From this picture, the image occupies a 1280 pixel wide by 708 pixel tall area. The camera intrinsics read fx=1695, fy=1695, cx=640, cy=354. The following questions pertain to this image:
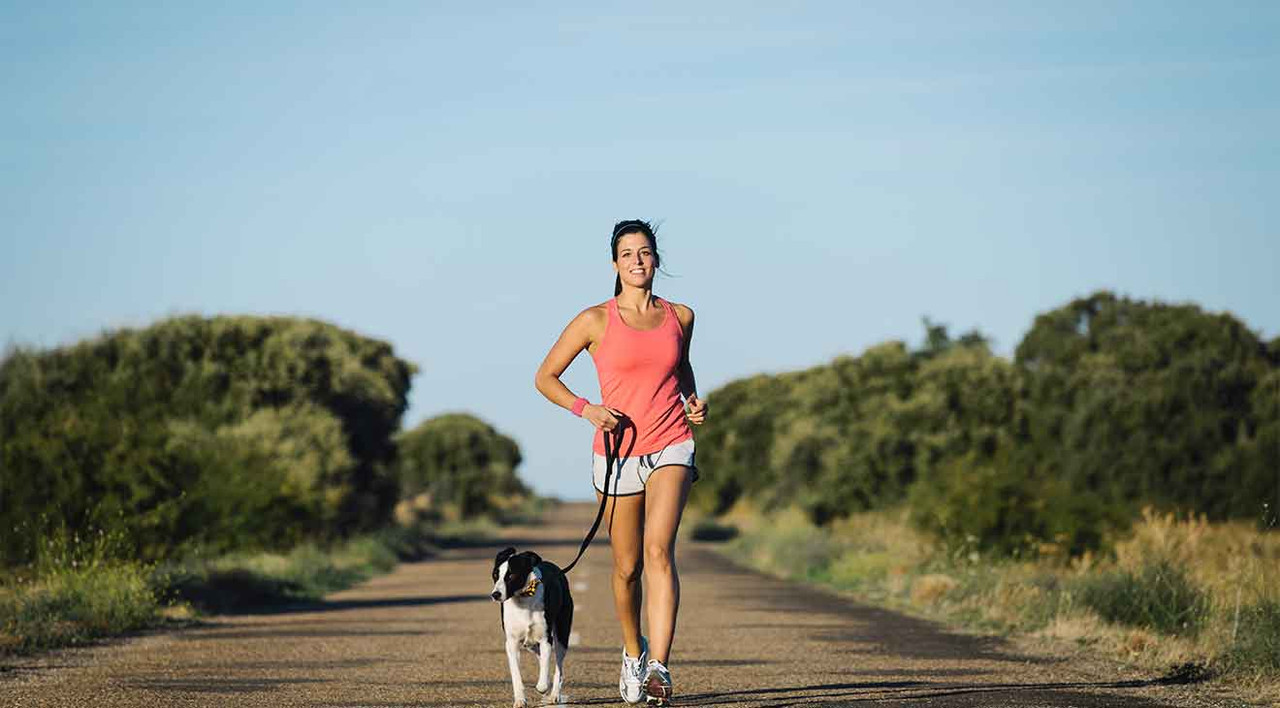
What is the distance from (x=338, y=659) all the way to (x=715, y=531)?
42.0m

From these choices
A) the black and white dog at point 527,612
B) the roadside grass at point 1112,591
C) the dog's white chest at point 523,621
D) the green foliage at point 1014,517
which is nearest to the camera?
the black and white dog at point 527,612

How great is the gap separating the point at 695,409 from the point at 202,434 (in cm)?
2174

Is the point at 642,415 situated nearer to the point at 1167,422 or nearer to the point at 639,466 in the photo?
A: the point at 639,466

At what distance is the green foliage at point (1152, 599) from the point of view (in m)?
14.3

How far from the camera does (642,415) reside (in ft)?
30.3

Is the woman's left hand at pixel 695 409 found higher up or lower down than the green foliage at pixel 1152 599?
higher up

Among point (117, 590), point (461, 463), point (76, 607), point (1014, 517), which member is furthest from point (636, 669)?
point (461, 463)

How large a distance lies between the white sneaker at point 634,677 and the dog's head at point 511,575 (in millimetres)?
727

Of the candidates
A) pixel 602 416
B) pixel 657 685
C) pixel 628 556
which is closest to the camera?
pixel 657 685

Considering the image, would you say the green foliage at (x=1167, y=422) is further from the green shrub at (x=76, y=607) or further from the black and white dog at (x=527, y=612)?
the black and white dog at (x=527, y=612)

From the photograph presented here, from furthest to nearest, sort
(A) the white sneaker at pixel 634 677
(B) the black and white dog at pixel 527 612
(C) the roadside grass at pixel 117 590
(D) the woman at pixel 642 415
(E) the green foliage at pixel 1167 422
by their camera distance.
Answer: (E) the green foliage at pixel 1167 422 < (C) the roadside grass at pixel 117 590 < (B) the black and white dog at pixel 527 612 < (A) the white sneaker at pixel 634 677 < (D) the woman at pixel 642 415

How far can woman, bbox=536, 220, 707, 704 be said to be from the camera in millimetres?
9195

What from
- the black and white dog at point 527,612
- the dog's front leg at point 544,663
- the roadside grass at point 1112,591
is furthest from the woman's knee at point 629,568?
the roadside grass at point 1112,591

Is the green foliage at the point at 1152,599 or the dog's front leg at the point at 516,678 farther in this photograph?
the green foliage at the point at 1152,599
